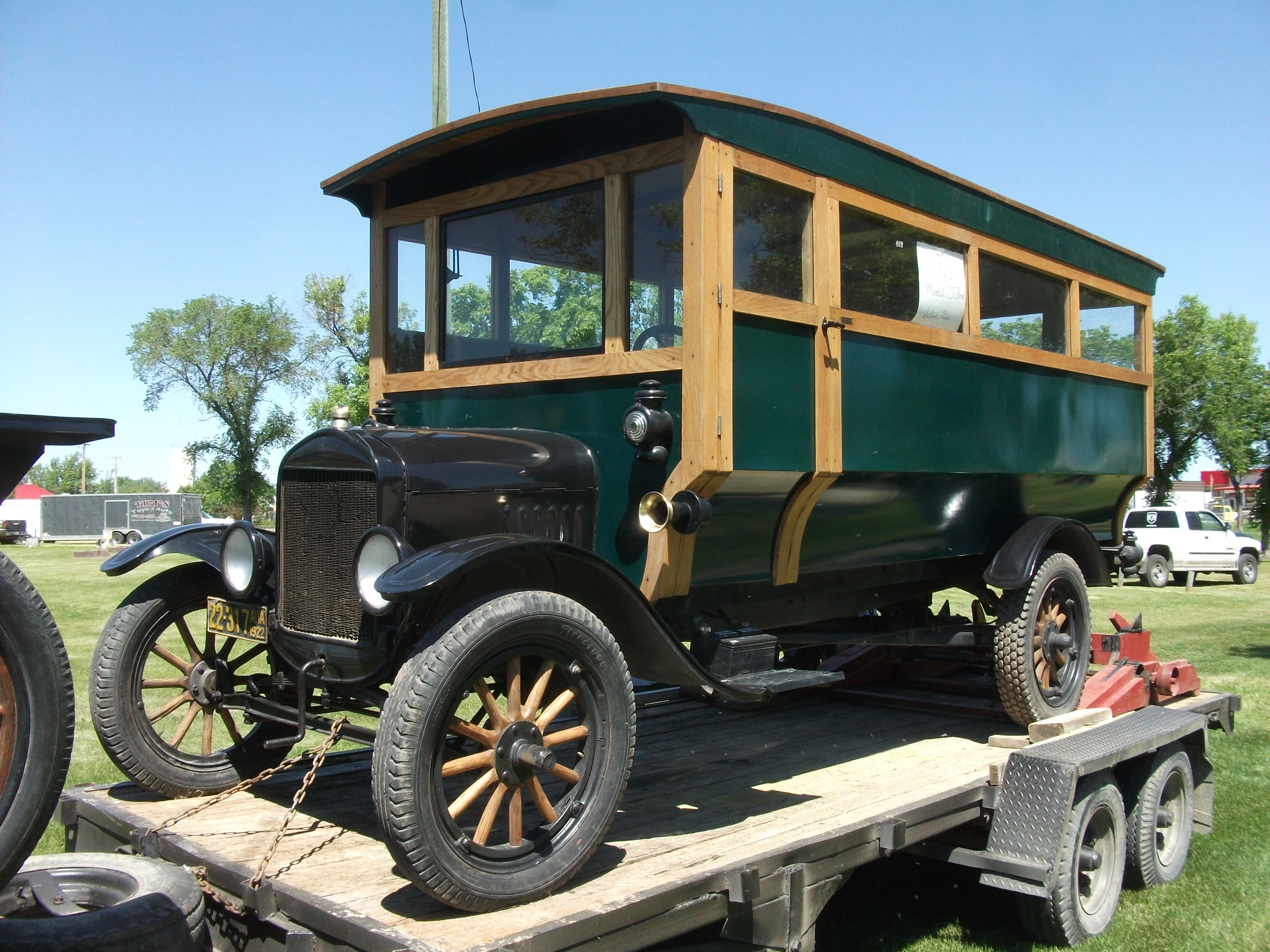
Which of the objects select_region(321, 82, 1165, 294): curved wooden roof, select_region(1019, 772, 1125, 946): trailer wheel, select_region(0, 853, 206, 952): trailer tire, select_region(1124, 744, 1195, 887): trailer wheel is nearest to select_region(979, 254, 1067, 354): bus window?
select_region(321, 82, 1165, 294): curved wooden roof

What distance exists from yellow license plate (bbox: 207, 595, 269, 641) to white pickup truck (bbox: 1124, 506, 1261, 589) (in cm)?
1995

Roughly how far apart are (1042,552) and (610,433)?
267 centimetres

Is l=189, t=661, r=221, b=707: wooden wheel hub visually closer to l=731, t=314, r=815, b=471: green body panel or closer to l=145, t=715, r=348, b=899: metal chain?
l=145, t=715, r=348, b=899: metal chain

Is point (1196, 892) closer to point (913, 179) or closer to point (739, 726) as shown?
point (739, 726)

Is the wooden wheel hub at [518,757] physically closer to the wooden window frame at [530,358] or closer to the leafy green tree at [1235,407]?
the wooden window frame at [530,358]

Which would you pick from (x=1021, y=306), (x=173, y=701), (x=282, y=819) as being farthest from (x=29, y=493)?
(x=282, y=819)

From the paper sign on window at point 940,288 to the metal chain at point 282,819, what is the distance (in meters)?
3.02

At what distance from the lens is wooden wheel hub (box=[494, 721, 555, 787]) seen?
294 cm

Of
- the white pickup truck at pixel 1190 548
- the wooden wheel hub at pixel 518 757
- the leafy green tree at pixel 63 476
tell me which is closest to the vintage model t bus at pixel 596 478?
the wooden wheel hub at pixel 518 757

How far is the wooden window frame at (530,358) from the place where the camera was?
396 cm

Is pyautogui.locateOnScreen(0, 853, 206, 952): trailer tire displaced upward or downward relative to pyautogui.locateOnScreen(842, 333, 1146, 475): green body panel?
downward

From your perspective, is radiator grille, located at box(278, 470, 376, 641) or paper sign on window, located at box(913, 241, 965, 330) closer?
radiator grille, located at box(278, 470, 376, 641)

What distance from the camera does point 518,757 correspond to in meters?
2.95

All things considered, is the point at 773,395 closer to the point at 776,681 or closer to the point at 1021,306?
the point at 776,681
